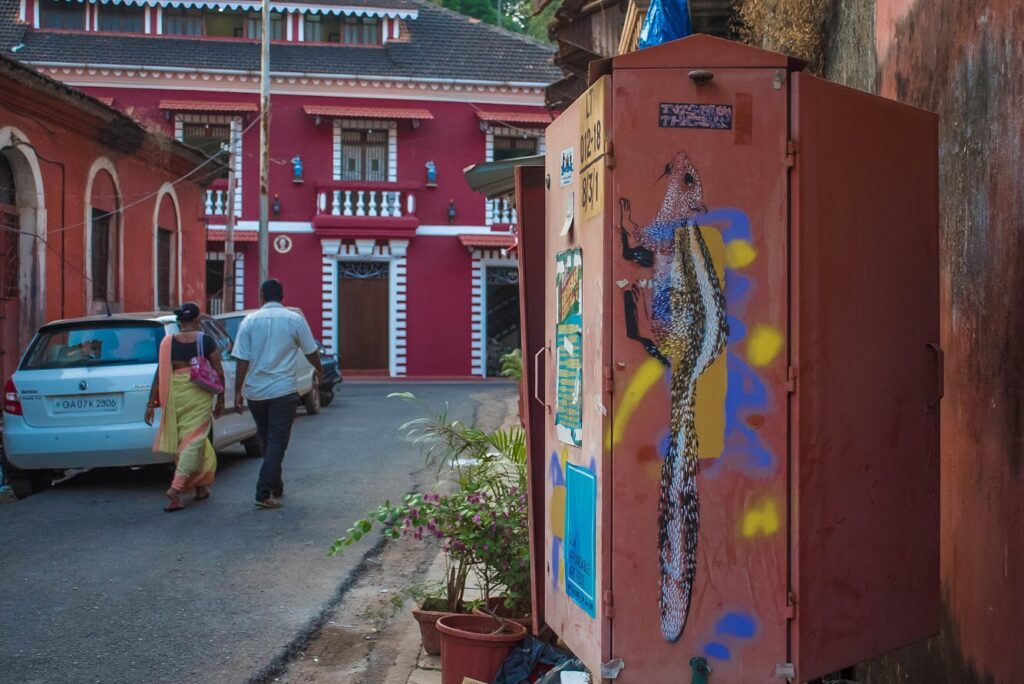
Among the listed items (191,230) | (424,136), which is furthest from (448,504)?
(424,136)

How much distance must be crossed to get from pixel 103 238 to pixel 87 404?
845cm

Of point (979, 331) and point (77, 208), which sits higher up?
point (77, 208)

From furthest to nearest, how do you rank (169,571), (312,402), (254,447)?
(312,402), (254,447), (169,571)

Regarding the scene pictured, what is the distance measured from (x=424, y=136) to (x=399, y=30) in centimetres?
371

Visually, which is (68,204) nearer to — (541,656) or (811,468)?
(541,656)

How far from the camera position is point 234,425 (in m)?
12.2

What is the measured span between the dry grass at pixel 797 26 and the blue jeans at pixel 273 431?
15.3 ft

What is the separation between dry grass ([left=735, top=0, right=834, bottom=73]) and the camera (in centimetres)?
670

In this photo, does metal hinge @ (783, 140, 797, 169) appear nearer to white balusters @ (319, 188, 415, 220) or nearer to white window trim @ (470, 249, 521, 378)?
white balusters @ (319, 188, 415, 220)

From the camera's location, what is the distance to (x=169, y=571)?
7.37 metres

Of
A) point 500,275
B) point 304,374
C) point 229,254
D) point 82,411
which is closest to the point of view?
point 82,411

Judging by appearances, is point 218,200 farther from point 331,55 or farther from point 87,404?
point 87,404

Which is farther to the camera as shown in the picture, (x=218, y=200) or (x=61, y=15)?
(x=61, y=15)

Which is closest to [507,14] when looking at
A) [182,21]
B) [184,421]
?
[182,21]
